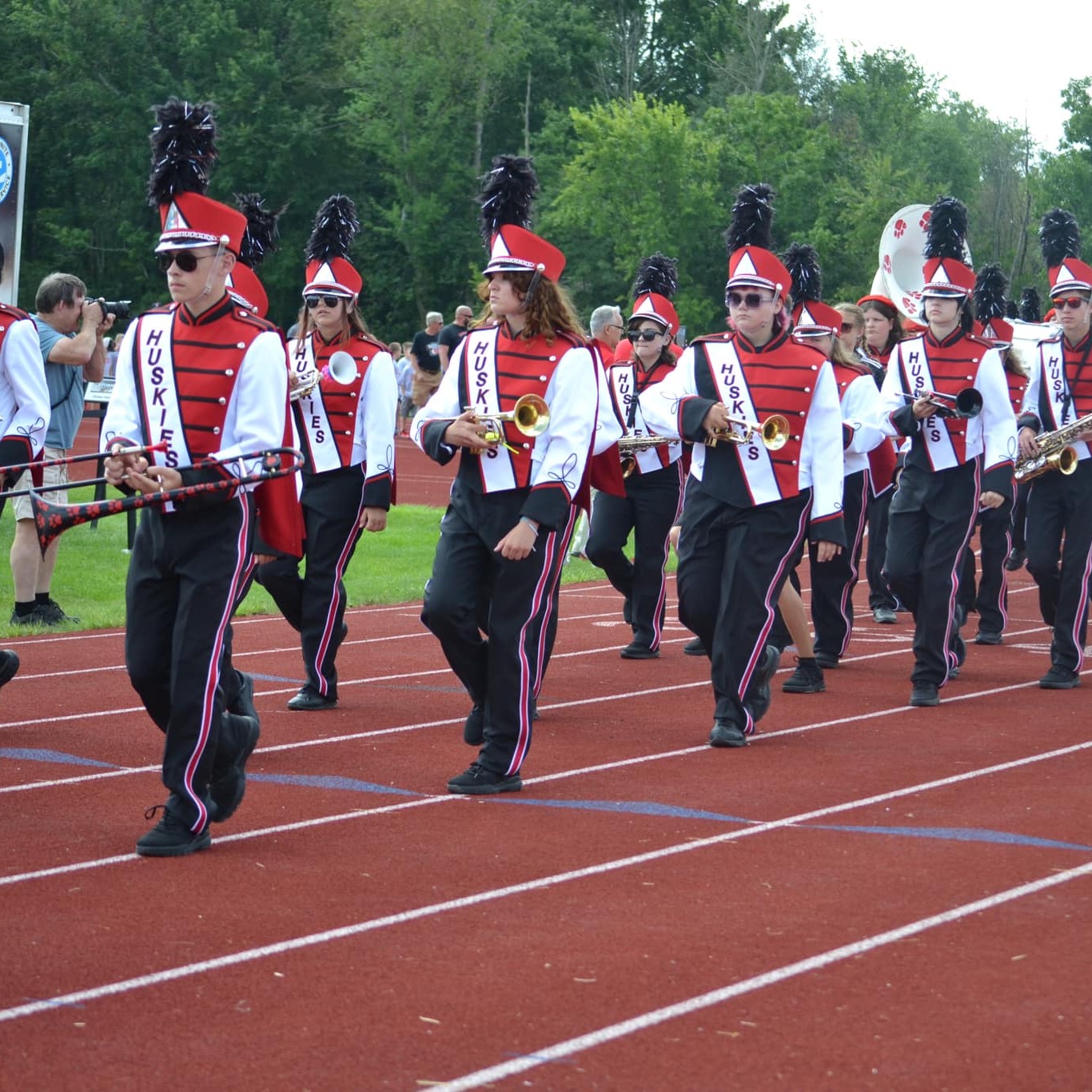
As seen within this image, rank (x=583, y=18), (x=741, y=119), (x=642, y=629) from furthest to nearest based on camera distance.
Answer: (x=583, y=18)
(x=741, y=119)
(x=642, y=629)

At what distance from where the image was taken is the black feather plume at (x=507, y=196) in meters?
7.38

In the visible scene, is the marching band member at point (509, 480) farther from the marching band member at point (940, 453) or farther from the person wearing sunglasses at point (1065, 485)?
the person wearing sunglasses at point (1065, 485)

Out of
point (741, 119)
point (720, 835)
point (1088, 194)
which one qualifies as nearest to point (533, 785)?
point (720, 835)

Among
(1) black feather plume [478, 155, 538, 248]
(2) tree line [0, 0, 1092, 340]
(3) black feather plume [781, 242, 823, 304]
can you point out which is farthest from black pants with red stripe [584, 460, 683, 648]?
(2) tree line [0, 0, 1092, 340]

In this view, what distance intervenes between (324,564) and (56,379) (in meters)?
4.03

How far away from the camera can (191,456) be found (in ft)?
20.1

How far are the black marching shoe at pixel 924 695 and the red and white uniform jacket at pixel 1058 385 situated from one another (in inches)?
66.6

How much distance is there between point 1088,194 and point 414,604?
54.4 meters

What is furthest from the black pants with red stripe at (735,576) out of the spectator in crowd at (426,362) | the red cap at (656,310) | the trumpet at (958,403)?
the spectator in crowd at (426,362)

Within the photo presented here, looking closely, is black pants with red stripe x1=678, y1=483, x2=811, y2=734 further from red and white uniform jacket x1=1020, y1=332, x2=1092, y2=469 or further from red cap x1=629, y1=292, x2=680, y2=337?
red cap x1=629, y1=292, x2=680, y2=337

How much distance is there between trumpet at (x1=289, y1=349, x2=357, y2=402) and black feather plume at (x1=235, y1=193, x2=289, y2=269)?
2.74 feet

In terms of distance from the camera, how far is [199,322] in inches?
243

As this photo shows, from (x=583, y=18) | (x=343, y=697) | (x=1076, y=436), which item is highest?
(x=583, y=18)

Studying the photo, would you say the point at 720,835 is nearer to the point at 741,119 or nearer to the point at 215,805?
the point at 215,805
